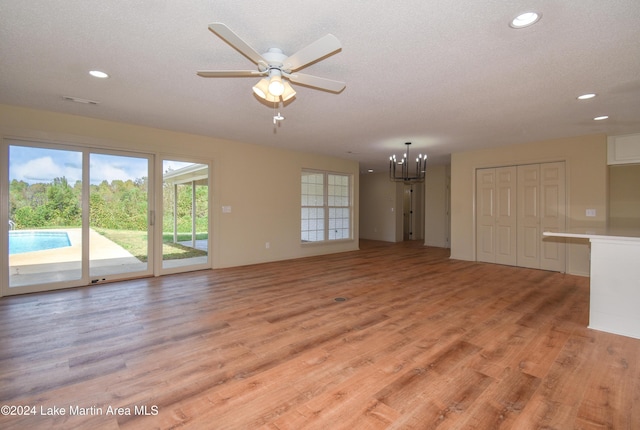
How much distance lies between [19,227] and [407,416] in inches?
211

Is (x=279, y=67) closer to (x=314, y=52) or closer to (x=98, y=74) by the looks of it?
(x=314, y=52)

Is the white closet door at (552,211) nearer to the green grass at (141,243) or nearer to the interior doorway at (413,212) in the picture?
the interior doorway at (413,212)

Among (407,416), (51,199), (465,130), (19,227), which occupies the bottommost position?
(407,416)

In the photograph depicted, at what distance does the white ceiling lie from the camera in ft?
6.50

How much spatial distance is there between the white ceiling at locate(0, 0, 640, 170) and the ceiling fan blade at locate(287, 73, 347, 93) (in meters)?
0.24

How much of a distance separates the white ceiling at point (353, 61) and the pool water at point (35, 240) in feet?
5.82

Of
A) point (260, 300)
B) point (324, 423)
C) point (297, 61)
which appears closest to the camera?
point (324, 423)

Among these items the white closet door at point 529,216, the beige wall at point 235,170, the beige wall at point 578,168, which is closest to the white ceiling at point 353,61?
the beige wall at point 235,170

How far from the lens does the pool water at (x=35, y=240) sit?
13.1 feet

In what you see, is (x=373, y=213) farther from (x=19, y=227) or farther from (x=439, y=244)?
(x=19, y=227)

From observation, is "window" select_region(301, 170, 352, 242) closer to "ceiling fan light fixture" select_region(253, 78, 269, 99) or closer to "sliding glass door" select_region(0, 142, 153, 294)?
"sliding glass door" select_region(0, 142, 153, 294)

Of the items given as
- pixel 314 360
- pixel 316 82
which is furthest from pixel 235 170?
pixel 314 360

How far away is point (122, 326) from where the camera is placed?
294 centimetres

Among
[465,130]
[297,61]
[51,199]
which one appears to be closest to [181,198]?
[51,199]
